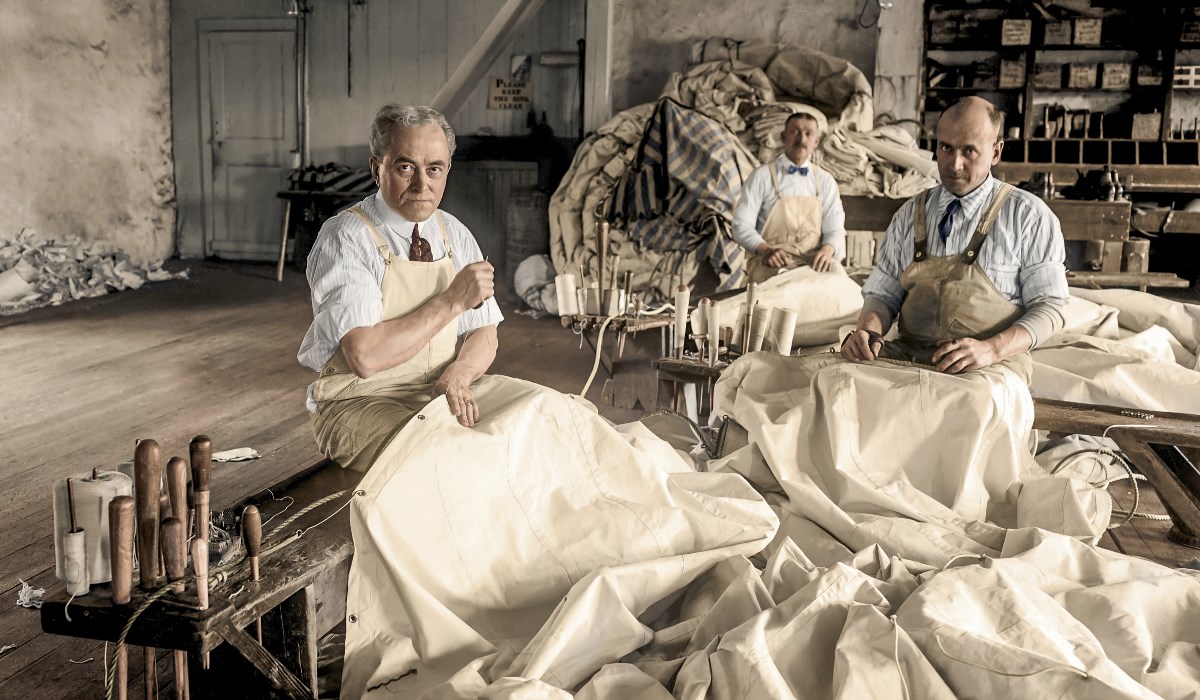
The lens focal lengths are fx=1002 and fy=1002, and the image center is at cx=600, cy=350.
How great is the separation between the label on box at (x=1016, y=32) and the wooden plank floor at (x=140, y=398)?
478 centimetres

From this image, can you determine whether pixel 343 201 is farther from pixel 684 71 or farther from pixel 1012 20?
pixel 1012 20

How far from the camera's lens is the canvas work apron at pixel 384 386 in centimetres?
244

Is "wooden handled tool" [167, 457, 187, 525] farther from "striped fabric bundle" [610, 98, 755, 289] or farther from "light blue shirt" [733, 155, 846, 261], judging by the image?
"striped fabric bundle" [610, 98, 755, 289]

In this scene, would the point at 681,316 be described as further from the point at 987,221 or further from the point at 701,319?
the point at 987,221

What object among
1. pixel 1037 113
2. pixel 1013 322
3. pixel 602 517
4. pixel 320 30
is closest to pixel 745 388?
pixel 1013 322

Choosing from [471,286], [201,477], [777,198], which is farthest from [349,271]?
[777,198]

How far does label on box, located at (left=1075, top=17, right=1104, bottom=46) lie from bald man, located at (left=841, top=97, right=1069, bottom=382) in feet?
21.4

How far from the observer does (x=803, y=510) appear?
2756 millimetres

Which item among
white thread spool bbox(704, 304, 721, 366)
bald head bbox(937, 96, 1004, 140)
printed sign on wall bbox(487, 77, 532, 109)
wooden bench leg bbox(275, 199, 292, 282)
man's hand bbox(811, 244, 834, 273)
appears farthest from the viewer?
printed sign on wall bbox(487, 77, 532, 109)

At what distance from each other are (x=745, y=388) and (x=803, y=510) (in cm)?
59

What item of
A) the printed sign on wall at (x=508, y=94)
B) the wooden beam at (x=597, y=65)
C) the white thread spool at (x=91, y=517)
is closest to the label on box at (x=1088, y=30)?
the wooden beam at (x=597, y=65)

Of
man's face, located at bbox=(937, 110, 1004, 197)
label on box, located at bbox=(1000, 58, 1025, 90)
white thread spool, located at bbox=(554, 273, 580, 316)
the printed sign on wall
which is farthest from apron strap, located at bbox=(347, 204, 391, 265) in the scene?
label on box, located at bbox=(1000, 58, 1025, 90)

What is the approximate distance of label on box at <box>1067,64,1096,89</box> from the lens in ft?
29.4

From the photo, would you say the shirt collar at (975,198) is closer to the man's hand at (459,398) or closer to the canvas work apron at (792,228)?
the man's hand at (459,398)
